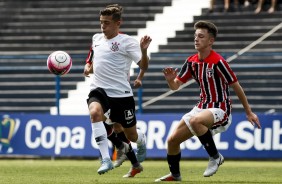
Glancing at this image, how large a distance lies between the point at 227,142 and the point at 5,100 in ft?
19.9

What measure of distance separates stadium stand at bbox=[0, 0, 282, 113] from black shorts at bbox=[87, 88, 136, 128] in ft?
25.2

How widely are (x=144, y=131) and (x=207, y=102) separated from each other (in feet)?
25.8

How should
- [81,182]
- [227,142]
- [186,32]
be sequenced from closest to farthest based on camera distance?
[81,182], [227,142], [186,32]

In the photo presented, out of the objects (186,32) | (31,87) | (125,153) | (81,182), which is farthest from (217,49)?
(81,182)

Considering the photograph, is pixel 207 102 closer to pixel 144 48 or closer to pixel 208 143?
pixel 208 143

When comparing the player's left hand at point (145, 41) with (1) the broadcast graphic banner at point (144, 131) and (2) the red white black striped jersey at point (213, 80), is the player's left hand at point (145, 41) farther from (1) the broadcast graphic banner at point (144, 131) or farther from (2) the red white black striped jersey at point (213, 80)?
(1) the broadcast graphic banner at point (144, 131)

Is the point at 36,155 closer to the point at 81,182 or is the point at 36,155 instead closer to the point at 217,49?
the point at 217,49

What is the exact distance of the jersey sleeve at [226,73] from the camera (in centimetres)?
1223

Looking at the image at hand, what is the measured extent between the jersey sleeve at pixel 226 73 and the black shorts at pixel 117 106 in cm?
145

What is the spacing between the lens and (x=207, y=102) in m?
12.4

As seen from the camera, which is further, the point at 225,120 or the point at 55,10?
the point at 55,10

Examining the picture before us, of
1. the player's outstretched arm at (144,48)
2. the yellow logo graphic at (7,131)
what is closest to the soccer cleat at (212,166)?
the player's outstretched arm at (144,48)

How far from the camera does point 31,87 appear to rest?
23.9 m

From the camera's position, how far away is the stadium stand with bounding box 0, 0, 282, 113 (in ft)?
71.2
